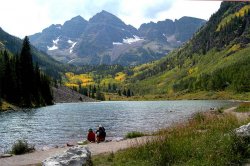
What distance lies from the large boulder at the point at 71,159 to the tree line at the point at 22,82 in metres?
117

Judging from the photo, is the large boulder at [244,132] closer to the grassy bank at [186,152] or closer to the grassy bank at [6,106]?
the grassy bank at [186,152]

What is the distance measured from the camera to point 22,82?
148750mm

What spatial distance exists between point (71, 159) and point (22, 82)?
134 metres

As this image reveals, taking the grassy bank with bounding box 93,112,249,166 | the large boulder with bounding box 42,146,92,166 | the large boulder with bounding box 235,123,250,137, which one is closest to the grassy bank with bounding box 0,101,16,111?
the grassy bank with bounding box 93,112,249,166

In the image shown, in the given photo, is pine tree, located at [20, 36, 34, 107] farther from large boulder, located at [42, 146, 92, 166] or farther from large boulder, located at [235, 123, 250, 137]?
large boulder, located at [235, 123, 250, 137]

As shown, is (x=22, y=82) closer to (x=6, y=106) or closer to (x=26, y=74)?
(x=26, y=74)

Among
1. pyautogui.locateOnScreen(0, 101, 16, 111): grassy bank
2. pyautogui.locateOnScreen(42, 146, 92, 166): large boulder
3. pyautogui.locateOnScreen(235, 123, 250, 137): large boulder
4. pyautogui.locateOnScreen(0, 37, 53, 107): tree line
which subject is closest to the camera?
pyautogui.locateOnScreen(42, 146, 92, 166): large boulder

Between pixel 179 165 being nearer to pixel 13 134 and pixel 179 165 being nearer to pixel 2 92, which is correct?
pixel 13 134

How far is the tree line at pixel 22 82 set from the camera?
5379 inches

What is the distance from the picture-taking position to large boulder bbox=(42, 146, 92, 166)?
66.4 ft

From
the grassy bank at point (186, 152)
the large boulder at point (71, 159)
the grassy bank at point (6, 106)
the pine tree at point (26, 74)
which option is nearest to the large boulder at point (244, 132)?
the grassy bank at point (186, 152)

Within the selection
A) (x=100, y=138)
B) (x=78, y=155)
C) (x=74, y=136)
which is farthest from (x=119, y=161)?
(x=74, y=136)

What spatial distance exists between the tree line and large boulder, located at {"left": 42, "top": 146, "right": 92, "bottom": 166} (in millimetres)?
117201

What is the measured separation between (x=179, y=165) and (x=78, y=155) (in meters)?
6.12
